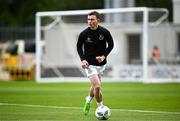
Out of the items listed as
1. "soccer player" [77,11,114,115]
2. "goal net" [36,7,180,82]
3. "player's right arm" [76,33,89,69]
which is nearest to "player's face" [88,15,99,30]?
"soccer player" [77,11,114,115]

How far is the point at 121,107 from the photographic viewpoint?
67.8 feet

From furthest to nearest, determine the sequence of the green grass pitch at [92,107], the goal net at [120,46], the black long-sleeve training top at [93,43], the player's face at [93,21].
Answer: the goal net at [120,46]
the green grass pitch at [92,107]
the black long-sleeve training top at [93,43]
the player's face at [93,21]

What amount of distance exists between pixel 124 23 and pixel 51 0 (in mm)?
25467

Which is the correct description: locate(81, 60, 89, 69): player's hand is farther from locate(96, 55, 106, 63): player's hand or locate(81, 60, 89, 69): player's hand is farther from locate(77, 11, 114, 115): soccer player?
locate(96, 55, 106, 63): player's hand

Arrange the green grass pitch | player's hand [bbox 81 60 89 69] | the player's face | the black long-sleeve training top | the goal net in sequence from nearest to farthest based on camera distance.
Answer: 1. the player's face
2. player's hand [bbox 81 60 89 69]
3. the black long-sleeve training top
4. the green grass pitch
5. the goal net

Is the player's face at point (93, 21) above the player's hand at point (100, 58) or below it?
above

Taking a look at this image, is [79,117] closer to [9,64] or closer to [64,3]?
[9,64]

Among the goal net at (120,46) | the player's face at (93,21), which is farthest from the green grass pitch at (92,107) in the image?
the goal net at (120,46)

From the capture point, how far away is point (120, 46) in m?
42.2

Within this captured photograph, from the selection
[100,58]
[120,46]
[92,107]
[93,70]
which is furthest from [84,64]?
[120,46]

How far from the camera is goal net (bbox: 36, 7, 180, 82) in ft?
126

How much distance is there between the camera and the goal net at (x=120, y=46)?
3831 centimetres

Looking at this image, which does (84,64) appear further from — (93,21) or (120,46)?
(120,46)

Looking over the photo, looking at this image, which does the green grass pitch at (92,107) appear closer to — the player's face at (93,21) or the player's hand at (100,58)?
the player's hand at (100,58)
